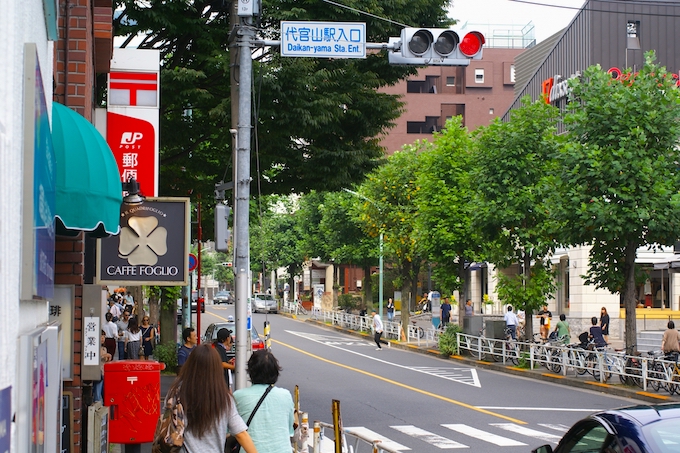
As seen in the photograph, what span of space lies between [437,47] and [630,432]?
6393mm

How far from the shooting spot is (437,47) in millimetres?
10719

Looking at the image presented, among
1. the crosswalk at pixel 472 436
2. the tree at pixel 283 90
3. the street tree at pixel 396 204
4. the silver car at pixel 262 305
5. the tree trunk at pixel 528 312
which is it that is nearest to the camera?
the crosswalk at pixel 472 436

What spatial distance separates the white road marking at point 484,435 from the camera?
1393 cm

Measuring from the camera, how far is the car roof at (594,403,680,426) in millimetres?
5441

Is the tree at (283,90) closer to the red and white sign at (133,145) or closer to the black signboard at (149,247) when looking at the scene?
the red and white sign at (133,145)

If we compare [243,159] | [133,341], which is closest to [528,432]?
[243,159]

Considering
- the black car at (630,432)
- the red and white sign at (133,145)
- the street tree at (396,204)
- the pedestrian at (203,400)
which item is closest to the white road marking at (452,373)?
the street tree at (396,204)

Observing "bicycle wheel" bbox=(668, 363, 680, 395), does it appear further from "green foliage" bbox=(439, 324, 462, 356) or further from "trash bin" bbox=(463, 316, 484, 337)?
"green foliage" bbox=(439, 324, 462, 356)

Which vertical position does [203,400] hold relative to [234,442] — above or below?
above

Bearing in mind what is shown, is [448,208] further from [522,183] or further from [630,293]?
[630,293]

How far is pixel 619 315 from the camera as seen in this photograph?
142ft

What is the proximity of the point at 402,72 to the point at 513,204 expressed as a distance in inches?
491

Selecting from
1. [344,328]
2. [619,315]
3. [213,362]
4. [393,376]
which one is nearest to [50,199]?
[213,362]

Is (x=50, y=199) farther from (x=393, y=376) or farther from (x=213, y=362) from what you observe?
(x=393, y=376)
